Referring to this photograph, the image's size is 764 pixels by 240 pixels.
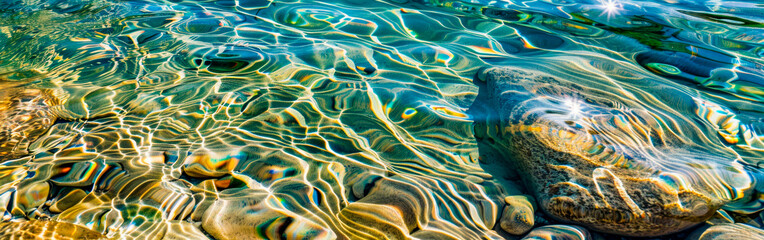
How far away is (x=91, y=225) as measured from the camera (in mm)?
1977

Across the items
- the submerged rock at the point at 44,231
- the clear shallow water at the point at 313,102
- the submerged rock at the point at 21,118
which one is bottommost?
the submerged rock at the point at 21,118

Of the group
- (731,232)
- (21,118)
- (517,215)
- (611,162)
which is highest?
(611,162)

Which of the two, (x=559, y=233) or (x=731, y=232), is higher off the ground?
(x=731, y=232)

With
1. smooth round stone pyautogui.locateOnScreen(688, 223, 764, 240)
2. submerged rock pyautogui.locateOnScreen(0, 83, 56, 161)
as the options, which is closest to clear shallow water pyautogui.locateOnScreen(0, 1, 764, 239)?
submerged rock pyautogui.locateOnScreen(0, 83, 56, 161)

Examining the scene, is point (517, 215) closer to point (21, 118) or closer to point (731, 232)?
point (731, 232)

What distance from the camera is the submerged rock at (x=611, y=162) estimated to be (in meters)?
2.04

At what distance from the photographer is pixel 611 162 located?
225 cm

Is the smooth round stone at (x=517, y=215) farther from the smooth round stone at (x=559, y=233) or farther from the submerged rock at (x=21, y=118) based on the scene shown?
the submerged rock at (x=21, y=118)

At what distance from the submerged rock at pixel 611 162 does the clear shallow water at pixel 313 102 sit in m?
0.05

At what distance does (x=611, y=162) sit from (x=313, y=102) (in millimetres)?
1925

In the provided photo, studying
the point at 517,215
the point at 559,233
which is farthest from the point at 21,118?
the point at 559,233

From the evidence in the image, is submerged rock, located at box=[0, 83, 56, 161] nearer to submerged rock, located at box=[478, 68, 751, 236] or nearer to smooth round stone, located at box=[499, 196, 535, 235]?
smooth round stone, located at box=[499, 196, 535, 235]

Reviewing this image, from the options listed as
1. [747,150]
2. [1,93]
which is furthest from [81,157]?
[747,150]

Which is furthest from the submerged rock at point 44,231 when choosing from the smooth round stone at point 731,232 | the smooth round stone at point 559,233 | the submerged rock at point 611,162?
the smooth round stone at point 731,232
